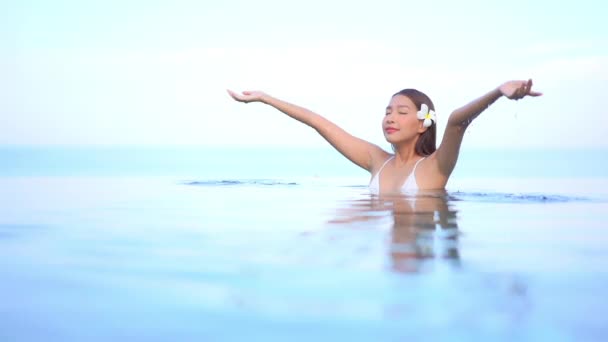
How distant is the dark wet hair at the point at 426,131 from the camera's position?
6.45m

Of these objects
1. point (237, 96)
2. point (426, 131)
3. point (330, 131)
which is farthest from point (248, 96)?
point (426, 131)

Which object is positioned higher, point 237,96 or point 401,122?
point 237,96

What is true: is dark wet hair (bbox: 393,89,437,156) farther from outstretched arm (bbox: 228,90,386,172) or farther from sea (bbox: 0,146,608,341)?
sea (bbox: 0,146,608,341)

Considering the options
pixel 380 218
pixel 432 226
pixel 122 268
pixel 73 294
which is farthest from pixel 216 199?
pixel 73 294

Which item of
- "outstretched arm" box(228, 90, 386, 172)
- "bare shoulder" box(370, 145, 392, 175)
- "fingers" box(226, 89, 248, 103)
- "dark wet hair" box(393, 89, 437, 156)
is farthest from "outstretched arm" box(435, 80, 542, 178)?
"fingers" box(226, 89, 248, 103)

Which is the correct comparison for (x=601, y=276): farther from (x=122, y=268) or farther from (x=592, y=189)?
(x=592, y=189)

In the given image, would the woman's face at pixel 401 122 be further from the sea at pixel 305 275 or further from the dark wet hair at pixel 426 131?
the sea at pixel 305 275

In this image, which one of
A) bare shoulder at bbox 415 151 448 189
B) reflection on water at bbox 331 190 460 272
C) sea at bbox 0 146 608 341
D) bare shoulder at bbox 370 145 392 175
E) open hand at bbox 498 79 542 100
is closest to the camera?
sea at bbox 0 146 608 341

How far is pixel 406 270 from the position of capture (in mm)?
2504

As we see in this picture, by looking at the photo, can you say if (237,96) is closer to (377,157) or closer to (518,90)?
(377,157)

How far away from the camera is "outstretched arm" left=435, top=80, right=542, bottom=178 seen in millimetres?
4434

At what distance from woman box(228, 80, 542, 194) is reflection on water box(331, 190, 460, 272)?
0.70ft

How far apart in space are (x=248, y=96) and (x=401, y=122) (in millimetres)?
1327

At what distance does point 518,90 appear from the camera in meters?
4.42
